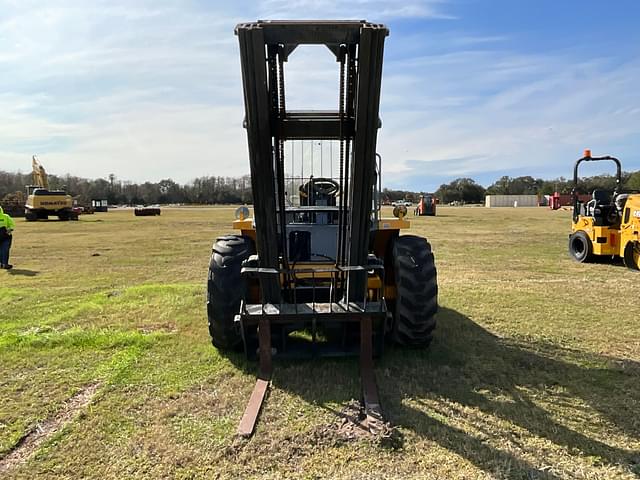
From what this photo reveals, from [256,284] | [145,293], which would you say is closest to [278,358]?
[256,284]

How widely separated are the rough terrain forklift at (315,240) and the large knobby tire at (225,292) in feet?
0.04

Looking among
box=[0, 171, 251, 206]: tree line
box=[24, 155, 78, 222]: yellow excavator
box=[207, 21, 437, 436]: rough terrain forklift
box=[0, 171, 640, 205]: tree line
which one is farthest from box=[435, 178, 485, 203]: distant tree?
box=[207, 21, 437, 436]: rough terrain forklift

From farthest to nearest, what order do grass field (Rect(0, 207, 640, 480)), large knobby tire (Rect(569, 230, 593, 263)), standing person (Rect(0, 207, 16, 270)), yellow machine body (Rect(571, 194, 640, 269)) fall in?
large knobby tire (Rect(569, 230, 593, 263))
standing person (Rect(0, 207, 16, 270))
yellow machine body (Rect(571, 194, 640, 269))
grass field (Rect(0, 207, 640, 480))

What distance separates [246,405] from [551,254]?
1340 centimetres

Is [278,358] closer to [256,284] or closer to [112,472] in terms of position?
[256,284]

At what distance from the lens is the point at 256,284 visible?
5781 millimetres

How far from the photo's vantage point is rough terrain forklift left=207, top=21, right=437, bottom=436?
3.96m

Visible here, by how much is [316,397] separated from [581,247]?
1162cm

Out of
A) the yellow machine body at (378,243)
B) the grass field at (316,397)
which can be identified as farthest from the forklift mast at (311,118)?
the grass field at (316,397)

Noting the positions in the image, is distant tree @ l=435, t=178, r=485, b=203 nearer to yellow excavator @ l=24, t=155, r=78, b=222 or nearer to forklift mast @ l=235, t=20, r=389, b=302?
yellow excavator @ l=24, t=155, r=78, b=222

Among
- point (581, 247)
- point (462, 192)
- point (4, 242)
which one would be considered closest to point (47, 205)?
point (4, 242)

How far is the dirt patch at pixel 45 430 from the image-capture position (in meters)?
3.62

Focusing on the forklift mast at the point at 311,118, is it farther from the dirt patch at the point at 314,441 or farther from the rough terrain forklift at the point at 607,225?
the rough terrain forklift at the point at 607,225

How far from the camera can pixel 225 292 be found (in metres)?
5.29
